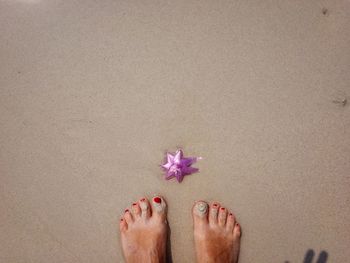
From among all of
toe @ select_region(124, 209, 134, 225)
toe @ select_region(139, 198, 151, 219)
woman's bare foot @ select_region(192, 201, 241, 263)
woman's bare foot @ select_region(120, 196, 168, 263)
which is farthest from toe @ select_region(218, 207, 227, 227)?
toe @ select_region(124, 209, 134, 225)

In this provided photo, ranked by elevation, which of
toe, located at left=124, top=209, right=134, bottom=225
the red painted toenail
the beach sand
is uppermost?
the beach sand

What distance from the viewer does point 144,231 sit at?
237 cm

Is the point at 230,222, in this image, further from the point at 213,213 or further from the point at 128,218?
the point at 128,218

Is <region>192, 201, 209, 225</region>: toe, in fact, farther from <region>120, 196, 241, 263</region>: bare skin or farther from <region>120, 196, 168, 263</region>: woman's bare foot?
<region>120, 196, 168, 263</region>: woman's bare foot

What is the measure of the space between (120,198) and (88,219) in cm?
29

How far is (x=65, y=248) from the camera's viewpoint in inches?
90.6

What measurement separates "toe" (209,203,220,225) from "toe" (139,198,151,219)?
1.55 feet

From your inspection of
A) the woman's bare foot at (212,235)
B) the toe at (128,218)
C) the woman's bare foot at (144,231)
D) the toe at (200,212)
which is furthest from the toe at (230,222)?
the toe at (128,218)

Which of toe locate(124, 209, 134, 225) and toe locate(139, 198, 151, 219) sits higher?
toe locate(139, 198, 151, 219)

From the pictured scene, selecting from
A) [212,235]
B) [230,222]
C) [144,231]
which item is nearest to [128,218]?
[144,231]

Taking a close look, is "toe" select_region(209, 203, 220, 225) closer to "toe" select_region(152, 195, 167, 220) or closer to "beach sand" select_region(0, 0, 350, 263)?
"beach sand" select_region(0, 0, 350, 263)

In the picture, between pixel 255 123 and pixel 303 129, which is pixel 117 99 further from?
pixel 303 129

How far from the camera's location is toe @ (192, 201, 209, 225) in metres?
2.26

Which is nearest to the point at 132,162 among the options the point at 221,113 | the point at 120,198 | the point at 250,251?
the point at 120,198
